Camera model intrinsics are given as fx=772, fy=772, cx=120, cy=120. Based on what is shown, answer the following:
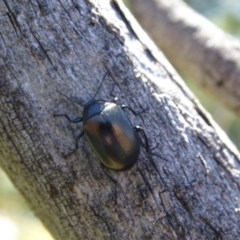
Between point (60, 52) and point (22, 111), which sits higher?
point (60, 52)

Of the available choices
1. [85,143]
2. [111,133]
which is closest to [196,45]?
[111,133]

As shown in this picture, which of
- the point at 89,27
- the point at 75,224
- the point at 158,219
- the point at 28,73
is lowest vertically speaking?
the point at 75,224

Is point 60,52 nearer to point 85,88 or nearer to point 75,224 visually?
point 85,88

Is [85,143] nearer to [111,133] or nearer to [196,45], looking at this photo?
[111,133]

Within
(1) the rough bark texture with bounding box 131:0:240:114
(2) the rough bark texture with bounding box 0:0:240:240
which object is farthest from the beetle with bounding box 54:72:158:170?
(1) the rough bark texture with bounding box 131:0:240:114

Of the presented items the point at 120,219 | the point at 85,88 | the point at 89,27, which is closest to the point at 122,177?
the point at 120,219

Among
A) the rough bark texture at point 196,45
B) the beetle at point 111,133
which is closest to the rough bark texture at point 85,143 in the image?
the beetle at point 111,133

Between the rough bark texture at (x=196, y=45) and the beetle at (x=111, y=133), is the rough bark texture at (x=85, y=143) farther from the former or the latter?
the rough bark texture at (x=196, y=45)
